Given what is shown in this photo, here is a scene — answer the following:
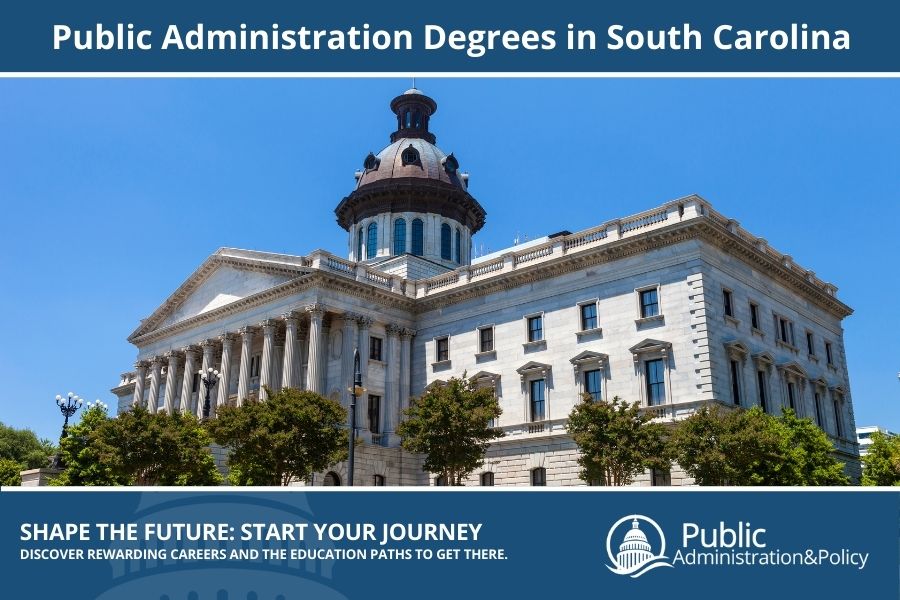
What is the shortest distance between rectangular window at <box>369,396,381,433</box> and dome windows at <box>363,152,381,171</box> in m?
22.6

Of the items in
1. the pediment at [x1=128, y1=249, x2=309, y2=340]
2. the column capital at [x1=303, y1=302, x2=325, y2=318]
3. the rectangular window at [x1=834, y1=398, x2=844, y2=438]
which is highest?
the pediment at [x1=128, y1=249, x2=309, y2=340]

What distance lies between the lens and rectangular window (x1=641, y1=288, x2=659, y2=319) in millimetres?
39531

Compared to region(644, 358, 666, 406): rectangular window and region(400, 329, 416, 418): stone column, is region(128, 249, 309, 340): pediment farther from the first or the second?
region(644, 358, 666, 406): rectangular window

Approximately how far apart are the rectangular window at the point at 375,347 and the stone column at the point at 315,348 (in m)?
3.43

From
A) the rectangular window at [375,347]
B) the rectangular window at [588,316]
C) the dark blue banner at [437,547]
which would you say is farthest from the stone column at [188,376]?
the dark blue banner at [437,547]

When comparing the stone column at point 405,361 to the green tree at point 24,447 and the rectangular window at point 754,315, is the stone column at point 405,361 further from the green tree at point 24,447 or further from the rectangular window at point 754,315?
the green tree at point 24,447

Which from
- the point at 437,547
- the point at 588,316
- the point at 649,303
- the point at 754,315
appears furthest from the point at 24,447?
the point at 437,547

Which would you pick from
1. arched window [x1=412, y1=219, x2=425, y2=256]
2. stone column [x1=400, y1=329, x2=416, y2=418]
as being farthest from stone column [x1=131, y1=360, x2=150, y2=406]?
arched window [x1=412, y1=219, x2=425, y2=256]

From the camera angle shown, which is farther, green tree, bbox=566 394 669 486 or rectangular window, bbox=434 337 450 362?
rectangular window, bbox=434 337 450 362

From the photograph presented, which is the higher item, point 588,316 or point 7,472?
point 588,316

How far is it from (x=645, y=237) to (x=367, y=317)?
1680cm

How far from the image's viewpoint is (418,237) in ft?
199

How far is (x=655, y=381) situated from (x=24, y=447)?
77.5 meters

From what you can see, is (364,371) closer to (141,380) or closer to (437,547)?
(141,380)
